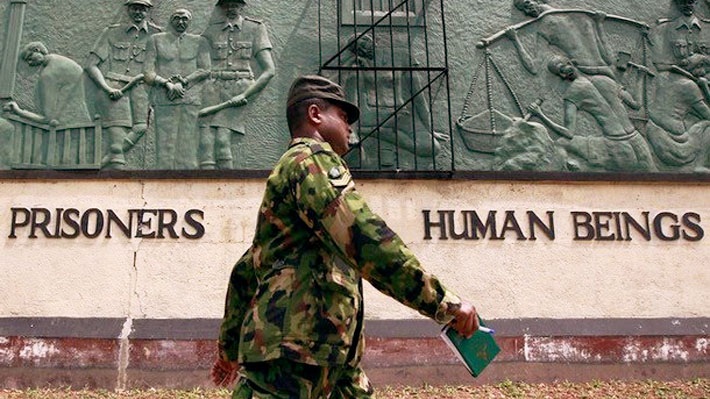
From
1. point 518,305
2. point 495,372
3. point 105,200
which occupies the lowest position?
point 495,372

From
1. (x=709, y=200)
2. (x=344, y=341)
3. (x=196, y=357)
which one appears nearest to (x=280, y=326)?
(x=344, y=341)

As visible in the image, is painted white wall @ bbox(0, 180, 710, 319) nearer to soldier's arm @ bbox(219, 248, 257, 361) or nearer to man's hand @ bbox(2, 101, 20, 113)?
man's hand @ bbox(2, 101, 20, 113)

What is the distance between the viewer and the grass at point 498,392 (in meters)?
6.62

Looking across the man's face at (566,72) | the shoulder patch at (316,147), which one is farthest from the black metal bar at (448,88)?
the shoulder patch at (316,147)

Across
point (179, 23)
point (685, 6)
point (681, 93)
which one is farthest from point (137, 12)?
point (685, 6)

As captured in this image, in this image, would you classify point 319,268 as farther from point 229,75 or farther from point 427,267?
point 229,75

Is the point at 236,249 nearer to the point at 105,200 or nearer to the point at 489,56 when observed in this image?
the point at 105,200

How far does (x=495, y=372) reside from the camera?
7133mm

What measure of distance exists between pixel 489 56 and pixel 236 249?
345cm

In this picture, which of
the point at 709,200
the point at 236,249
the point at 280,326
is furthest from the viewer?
the point at 709,200

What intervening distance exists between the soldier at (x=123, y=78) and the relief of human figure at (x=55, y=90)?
0.18 m

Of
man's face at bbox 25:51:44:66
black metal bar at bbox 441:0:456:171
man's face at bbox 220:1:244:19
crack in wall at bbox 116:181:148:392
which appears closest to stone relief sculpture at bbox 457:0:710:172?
black metal bar at bbox 441:0:456:171

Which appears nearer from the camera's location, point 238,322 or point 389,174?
point 238,322

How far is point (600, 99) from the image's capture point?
27.8ft
